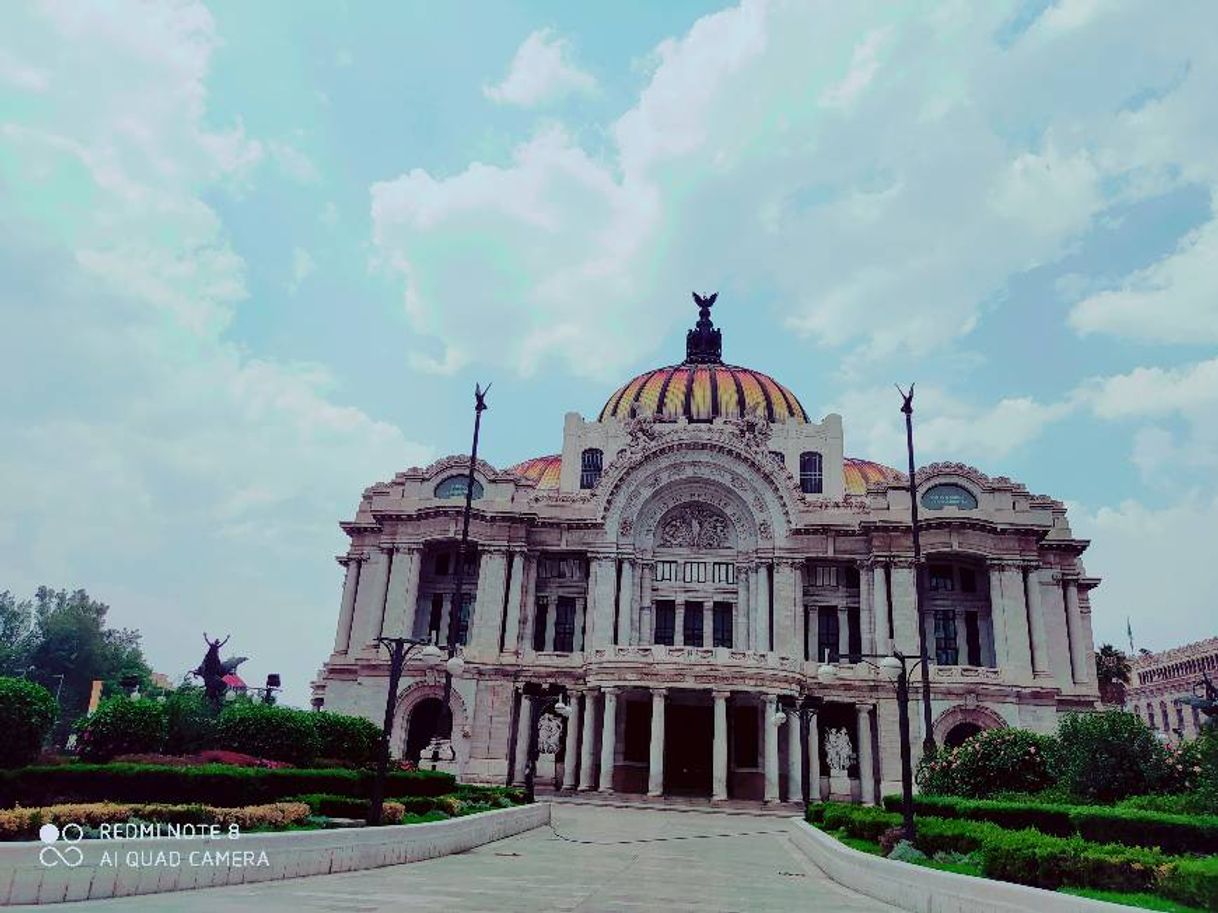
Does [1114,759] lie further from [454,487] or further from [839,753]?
[454,487]

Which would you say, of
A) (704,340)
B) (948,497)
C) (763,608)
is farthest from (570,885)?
(704,340)

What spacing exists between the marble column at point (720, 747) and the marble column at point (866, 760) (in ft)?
28.7

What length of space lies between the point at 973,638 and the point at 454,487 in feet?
104

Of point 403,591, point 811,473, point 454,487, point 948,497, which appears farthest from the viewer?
point 811,473

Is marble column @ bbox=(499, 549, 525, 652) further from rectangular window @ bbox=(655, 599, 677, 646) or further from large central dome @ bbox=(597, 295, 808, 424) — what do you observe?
large central dome @ bbox=(597, 295, 808, 424)

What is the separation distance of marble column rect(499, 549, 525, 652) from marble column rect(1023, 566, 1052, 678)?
28.5 meters

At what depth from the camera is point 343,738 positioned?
31500 mm

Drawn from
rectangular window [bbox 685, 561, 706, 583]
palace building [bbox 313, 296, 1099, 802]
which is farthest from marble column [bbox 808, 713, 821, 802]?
rectangular window [bbox 685, 561, 706, 583]

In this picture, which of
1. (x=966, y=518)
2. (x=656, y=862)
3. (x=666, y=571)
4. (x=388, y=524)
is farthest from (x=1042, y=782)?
(x=388, y=524)

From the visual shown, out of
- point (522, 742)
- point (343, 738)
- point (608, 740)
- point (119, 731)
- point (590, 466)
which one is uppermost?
point (590, 466)

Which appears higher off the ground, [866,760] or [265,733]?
[866,760]

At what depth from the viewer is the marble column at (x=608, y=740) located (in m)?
44.8

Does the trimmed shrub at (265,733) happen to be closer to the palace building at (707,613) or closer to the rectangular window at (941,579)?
the palace building at (707,613)

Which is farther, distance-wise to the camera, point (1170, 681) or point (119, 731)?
point (1170, 681)
